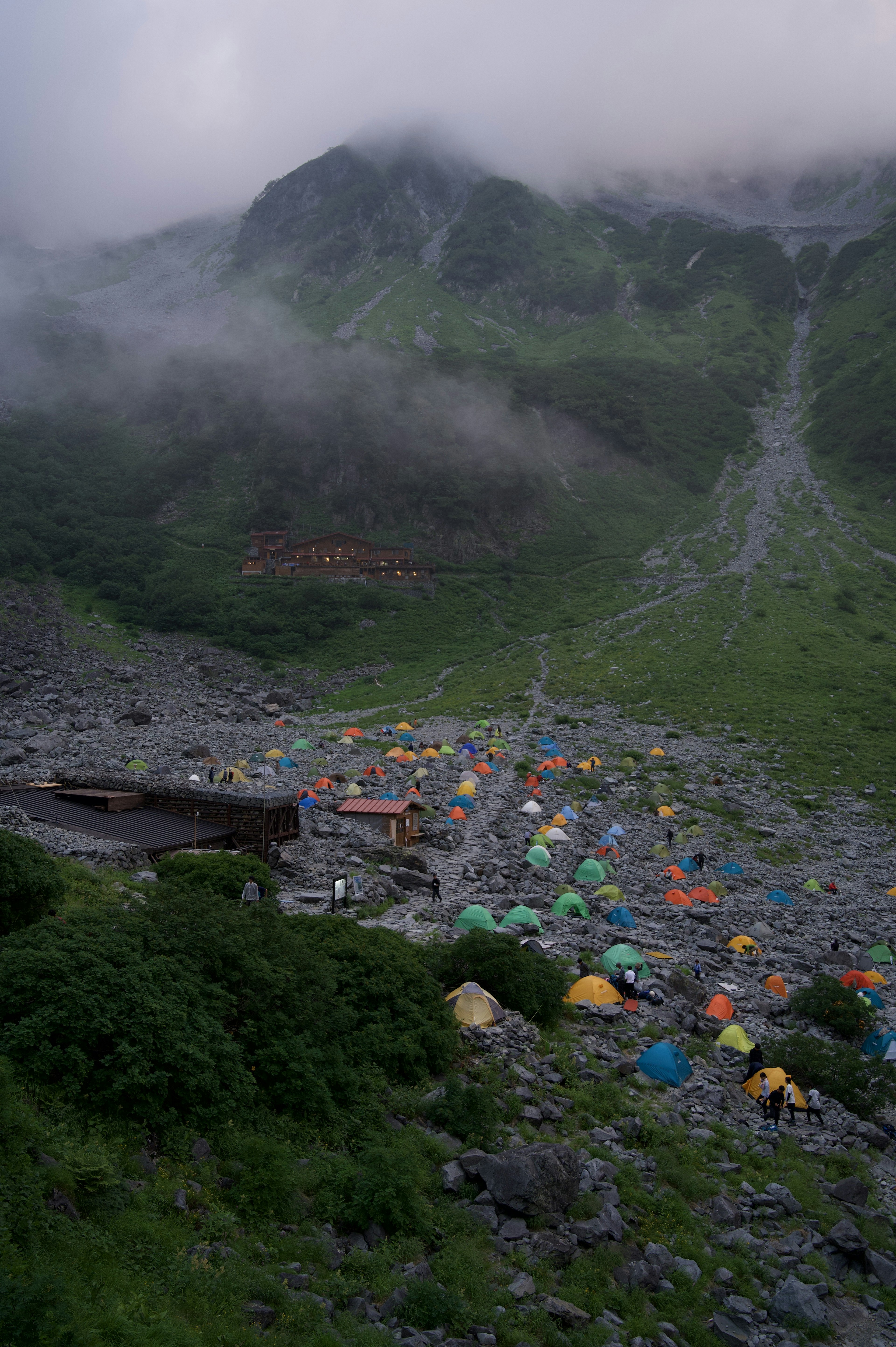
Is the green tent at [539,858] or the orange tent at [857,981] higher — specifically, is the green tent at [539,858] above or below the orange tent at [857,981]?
above

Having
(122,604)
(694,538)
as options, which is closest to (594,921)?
(122,604)

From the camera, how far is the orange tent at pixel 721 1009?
60.2ft

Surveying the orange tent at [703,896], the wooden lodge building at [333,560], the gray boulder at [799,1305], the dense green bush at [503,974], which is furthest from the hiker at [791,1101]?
the wooden lodge building at [333,560]

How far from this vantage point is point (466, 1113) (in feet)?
38.5

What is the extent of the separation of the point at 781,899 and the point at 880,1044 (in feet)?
36.4

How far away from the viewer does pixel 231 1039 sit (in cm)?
1044

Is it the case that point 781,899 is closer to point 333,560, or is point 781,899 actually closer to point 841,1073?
point 841,1073

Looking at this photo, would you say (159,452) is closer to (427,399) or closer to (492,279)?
(427,399)

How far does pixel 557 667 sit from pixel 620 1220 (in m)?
59.4

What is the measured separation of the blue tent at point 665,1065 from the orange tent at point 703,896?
42.8 feet

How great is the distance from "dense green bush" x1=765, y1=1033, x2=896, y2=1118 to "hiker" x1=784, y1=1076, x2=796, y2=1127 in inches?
35.4

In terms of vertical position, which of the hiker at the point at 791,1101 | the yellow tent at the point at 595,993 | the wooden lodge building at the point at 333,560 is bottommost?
the hiker at the point at 791,1101

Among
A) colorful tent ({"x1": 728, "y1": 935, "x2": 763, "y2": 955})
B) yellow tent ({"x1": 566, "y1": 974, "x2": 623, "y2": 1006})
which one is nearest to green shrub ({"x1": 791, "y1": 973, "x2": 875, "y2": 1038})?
colorful tent ({"x1": 728, "y1": 935, "x2": 763, "y2": 955})

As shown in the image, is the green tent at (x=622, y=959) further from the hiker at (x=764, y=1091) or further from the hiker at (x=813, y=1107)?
the hiker at (x=813, y=1107)
